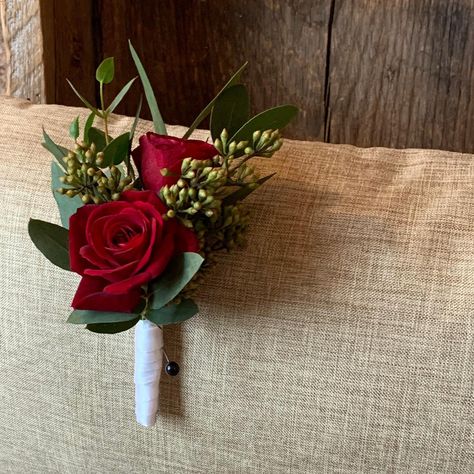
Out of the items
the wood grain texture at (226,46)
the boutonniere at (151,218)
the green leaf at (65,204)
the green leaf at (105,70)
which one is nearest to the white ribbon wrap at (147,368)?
the boutonniere at (151,218)

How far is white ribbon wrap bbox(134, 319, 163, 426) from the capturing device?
69 centimetres

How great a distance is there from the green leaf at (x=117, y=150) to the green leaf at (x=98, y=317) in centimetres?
12

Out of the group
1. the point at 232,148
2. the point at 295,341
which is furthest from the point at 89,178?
the point at 295,341

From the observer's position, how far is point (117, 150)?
2.19ft

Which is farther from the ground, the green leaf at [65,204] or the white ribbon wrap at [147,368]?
the green leaf at [65,204]

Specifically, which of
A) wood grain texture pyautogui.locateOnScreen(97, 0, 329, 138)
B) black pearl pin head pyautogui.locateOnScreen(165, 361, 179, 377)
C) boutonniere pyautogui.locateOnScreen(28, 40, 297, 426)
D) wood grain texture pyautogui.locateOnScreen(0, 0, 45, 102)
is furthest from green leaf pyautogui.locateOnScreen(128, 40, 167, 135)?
wood grain texture pyautogui.locateOnScreen(97, 0, 329, 138)

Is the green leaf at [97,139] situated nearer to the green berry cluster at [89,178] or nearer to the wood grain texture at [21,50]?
the green berry cluster at [89,178]

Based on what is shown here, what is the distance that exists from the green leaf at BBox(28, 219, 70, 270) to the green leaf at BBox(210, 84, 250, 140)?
16 cm

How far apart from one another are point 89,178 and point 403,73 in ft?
2.12

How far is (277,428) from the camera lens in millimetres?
695

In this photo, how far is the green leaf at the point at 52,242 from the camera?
675mm

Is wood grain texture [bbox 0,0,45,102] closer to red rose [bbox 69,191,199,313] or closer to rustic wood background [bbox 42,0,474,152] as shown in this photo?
rustic wood background [bbox 42,0,474,152]

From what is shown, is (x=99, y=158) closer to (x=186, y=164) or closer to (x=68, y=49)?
(x=186, y=164)

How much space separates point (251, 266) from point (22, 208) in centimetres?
24
